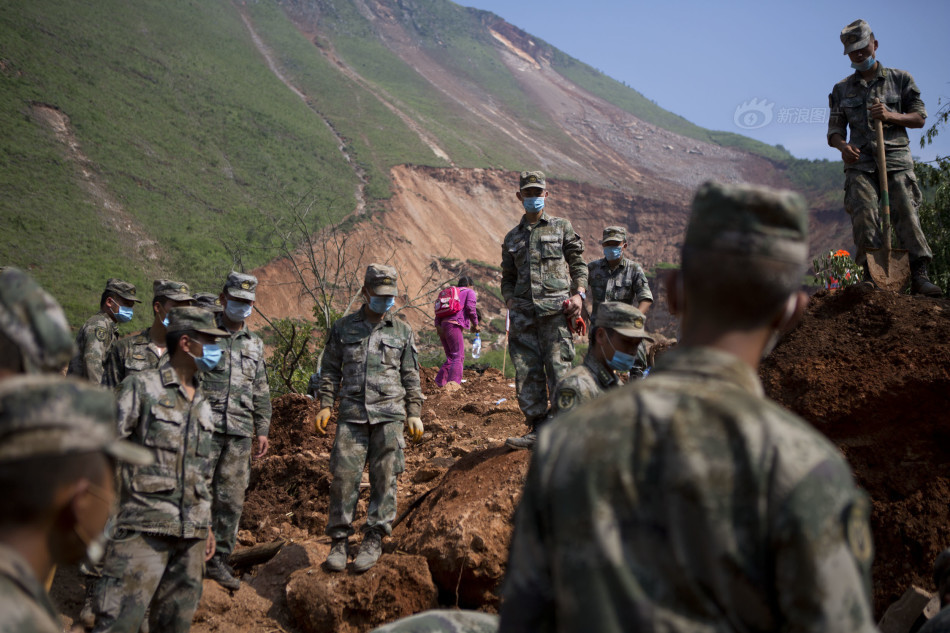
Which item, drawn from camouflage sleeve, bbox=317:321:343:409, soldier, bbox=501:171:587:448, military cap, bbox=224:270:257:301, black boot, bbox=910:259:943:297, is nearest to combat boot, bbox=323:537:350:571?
camouflage sleeve, bbox=317:321:343:409

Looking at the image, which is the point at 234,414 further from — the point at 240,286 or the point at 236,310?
the point at 240,286

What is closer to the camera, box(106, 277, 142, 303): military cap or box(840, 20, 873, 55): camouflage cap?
box(840, 20, 873, 55): camouflage cap

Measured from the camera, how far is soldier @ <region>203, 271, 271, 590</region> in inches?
222

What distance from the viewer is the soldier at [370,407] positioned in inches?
213

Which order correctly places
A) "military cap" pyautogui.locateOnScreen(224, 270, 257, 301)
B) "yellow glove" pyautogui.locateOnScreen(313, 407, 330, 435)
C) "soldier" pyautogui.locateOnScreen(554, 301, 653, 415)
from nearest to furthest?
1. "soldier" pyautogui.locateOnScreen(554, 301, 653, 415)
2. "yellow glove" pyautogui.locateOnScreen(313, 407, 330, 435)
3. "military cap" pyautogui.locateOnScreen(224, 270, 257, 301)

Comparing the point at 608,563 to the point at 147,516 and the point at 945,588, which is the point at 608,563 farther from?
the point at 147,516

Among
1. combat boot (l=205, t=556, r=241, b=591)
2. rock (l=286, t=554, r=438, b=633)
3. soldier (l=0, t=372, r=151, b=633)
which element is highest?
soldier (l=0, t=372, r=151, b=633)

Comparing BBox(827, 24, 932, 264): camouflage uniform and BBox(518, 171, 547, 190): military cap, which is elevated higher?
BBox(827, 24, 932, 264): camouflage uniform

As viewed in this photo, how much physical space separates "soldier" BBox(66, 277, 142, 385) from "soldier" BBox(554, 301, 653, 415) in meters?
4.24

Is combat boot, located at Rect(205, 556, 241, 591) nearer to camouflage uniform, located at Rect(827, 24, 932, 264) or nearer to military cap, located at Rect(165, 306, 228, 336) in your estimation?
military cap, located at Rect(165, 306, 228, 336)

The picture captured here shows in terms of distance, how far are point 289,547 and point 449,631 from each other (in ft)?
11.7

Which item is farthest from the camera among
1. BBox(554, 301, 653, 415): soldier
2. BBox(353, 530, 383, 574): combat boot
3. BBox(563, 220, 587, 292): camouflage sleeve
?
BBox(563, 220, 587, 292): camouflage sleeve

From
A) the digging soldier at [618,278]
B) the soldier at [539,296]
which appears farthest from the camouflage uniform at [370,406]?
the digging soldier at [618,278]

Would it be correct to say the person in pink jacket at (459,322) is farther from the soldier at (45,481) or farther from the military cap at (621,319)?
the soldier at (45,481)
